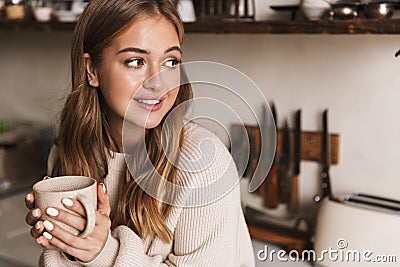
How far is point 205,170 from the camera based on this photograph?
1018 mm

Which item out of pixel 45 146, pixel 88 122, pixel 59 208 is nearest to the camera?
pixel 59 208

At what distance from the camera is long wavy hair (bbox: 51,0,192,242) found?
1016mm

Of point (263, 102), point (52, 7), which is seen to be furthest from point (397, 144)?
point (52, 7)

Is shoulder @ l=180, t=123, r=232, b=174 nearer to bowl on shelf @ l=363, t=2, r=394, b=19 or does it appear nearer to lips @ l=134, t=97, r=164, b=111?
lips @ l=134, t=97, r=164, b=111

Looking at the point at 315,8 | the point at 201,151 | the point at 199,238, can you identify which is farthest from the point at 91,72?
the point at 315,8

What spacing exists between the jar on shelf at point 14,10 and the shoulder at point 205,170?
3.54 ft

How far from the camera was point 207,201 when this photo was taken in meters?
1.01

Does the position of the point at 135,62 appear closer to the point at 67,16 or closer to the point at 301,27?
the point at 301,27

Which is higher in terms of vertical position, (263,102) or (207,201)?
(263,102)

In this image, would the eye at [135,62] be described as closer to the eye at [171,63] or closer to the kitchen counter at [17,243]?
the eye at [171,63]

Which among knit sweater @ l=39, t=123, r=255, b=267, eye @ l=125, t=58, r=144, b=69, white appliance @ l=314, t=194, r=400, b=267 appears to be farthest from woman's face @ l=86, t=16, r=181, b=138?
white appliance @ l=314, t=194, r=400, b=267

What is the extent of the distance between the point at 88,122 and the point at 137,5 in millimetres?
286

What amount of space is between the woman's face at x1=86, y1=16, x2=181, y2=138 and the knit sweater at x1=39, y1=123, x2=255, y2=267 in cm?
11

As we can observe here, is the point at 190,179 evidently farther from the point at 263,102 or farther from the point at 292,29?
the point at 263,102
